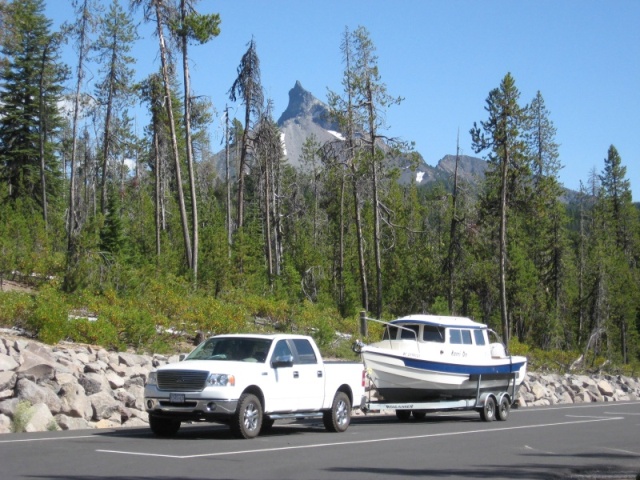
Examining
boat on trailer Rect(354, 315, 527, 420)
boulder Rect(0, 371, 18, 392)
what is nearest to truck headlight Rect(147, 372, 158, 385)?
boulder Rect(0, 371, 18, 392)

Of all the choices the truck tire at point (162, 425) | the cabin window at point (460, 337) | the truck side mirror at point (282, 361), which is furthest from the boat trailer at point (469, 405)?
the truck tire at point (162, 425)

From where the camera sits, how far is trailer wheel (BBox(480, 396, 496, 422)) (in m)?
22.2

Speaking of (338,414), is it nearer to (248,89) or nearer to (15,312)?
(15,312)

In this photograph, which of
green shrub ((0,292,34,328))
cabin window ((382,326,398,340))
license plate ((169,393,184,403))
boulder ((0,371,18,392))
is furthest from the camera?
cabin window ((382,326,398,340))

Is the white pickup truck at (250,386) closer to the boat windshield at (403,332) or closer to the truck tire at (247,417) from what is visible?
the truck tire at (247,417)

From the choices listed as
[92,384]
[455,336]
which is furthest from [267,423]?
[455,336]

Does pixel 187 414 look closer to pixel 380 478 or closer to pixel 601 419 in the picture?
pixel 380 478

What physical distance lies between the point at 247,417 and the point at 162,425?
1.60 meters

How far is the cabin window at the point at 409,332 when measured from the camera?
2184cm

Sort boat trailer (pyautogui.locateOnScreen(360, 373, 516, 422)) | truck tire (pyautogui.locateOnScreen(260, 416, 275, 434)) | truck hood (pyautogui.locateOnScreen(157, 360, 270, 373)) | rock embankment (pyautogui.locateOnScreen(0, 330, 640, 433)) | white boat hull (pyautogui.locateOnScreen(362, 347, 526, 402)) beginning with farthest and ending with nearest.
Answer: white boat hull (pyautogui.locateOnScreen(362, 347, 526, 402)), boat trailer (pyautogui.locateOnScreen(360, 373, 516, 422)), rock embankment (pyautogui.locateOnScreen(0, 330, 640, 433)), truck tire (pyautogui.locateOnScreen(260, 416, 275, 434)), truck hood (pyautogui.locateOnScreen(157, 360, 270, 373))

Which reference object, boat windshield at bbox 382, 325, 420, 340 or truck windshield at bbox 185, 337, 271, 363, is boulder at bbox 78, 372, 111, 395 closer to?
truck windshield at bbox 185, 337, 271, 363

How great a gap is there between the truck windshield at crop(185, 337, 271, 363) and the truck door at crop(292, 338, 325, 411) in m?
0.81

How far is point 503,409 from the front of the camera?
75.3 feet

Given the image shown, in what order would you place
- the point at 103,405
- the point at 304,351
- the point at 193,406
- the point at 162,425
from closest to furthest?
the point at 193,406, the point at 162,425, the point at 304,351, the point at 103,405
